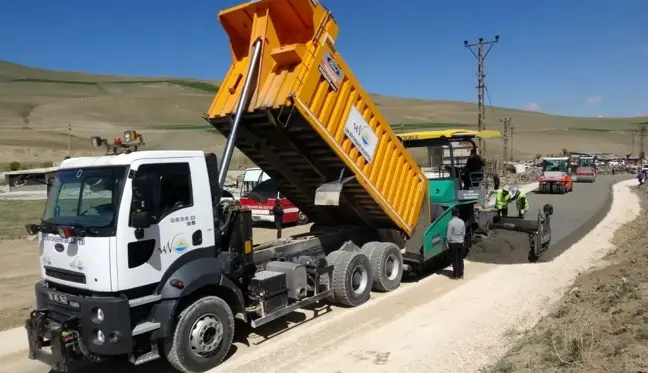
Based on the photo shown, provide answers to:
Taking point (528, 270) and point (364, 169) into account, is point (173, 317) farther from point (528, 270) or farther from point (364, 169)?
point (528, 270)

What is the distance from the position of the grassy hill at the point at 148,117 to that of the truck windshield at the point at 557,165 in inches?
1093

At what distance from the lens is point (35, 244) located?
51.5 feet

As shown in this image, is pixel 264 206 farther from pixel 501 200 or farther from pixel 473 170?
pixel 473 170

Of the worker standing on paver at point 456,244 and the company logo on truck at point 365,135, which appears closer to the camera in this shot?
the company logo on truck at point 365,135

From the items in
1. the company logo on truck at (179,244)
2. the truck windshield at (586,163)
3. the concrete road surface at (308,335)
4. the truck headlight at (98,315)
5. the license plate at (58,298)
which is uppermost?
the company logo on truck at (179,244)

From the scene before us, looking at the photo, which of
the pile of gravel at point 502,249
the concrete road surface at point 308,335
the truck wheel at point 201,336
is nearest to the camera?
the truck wheel at point 201,336

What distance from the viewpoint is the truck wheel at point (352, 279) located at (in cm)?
812

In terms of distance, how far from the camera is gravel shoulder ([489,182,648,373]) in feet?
15.8

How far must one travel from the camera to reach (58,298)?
566 centimetres

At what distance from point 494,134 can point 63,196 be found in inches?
330

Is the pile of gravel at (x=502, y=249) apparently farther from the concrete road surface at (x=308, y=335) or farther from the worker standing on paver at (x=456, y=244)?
the worker standing on paver at (x=456, y=244)

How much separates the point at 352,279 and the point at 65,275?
14.2ft

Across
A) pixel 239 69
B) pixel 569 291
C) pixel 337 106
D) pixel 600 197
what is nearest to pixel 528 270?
pixel 569 291

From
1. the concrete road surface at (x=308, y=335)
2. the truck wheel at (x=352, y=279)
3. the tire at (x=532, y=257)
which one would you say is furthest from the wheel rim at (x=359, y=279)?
the tire at (x=532, y=257)
